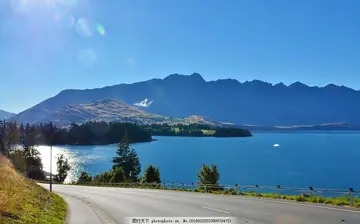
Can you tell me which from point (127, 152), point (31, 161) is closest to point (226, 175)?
point (127, 152)

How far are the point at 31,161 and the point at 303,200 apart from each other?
105 metres

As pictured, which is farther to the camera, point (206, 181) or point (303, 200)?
point (206, 181)

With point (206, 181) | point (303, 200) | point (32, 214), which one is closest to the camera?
point (32, 214)

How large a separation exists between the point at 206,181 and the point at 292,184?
119 ft

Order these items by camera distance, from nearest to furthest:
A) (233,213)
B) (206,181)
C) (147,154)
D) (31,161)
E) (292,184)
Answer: (233,213) → (206,181) → (292,184) → (31,161) → (147,154)

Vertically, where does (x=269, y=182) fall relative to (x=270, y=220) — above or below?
below

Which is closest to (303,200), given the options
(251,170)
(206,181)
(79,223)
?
(79,223)

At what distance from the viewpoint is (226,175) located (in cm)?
12456

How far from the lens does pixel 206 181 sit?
80188 mm

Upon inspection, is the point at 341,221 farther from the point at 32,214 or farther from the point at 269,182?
the point at 269,182

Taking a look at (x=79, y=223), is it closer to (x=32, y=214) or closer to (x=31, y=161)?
(x=32, y=214)

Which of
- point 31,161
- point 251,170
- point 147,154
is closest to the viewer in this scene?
point 31,161

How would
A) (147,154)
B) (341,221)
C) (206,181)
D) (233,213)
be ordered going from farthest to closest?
(147,154) < (206,181) < (233,213) < (341,221)

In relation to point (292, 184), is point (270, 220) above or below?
above
